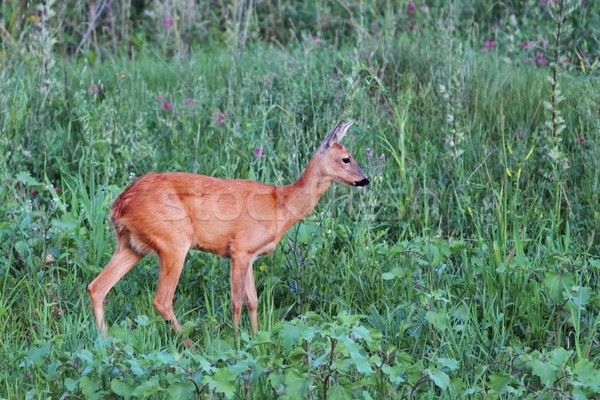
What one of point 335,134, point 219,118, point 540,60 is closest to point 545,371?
point 335,134

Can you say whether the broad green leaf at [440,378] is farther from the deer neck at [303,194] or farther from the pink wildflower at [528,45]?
the pink wildflower at [528,45]

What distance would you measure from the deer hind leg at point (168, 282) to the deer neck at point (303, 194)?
2.38 ft

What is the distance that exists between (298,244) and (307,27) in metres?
5.32

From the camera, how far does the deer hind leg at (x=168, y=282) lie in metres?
5.52

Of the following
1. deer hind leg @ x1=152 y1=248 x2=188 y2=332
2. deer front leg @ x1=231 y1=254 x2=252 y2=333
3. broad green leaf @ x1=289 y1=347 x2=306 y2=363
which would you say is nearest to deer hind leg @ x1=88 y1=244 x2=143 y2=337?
deer hind leg @ x1=152 y1=248 x2=188 y2=332

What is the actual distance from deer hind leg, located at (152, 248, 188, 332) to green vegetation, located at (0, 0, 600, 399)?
16 cm

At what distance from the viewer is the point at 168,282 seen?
5.52 m

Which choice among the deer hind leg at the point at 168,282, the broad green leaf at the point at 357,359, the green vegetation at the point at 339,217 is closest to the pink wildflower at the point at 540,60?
the green vegetation at the point at 339,217

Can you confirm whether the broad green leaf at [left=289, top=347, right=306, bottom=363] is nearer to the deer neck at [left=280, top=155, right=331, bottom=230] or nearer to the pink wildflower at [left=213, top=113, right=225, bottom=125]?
the deer neck at [left=280, top=155, right=331, bottom=230]

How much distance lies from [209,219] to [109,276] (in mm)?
664

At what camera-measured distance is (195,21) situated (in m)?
10.8

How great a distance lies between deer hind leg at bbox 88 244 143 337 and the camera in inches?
220

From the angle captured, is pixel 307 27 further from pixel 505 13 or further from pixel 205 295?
pixel 205 295

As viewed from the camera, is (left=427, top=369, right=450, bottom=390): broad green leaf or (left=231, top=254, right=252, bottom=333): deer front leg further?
(left=231, top=254, right=252, bottom=333): deer front leg
